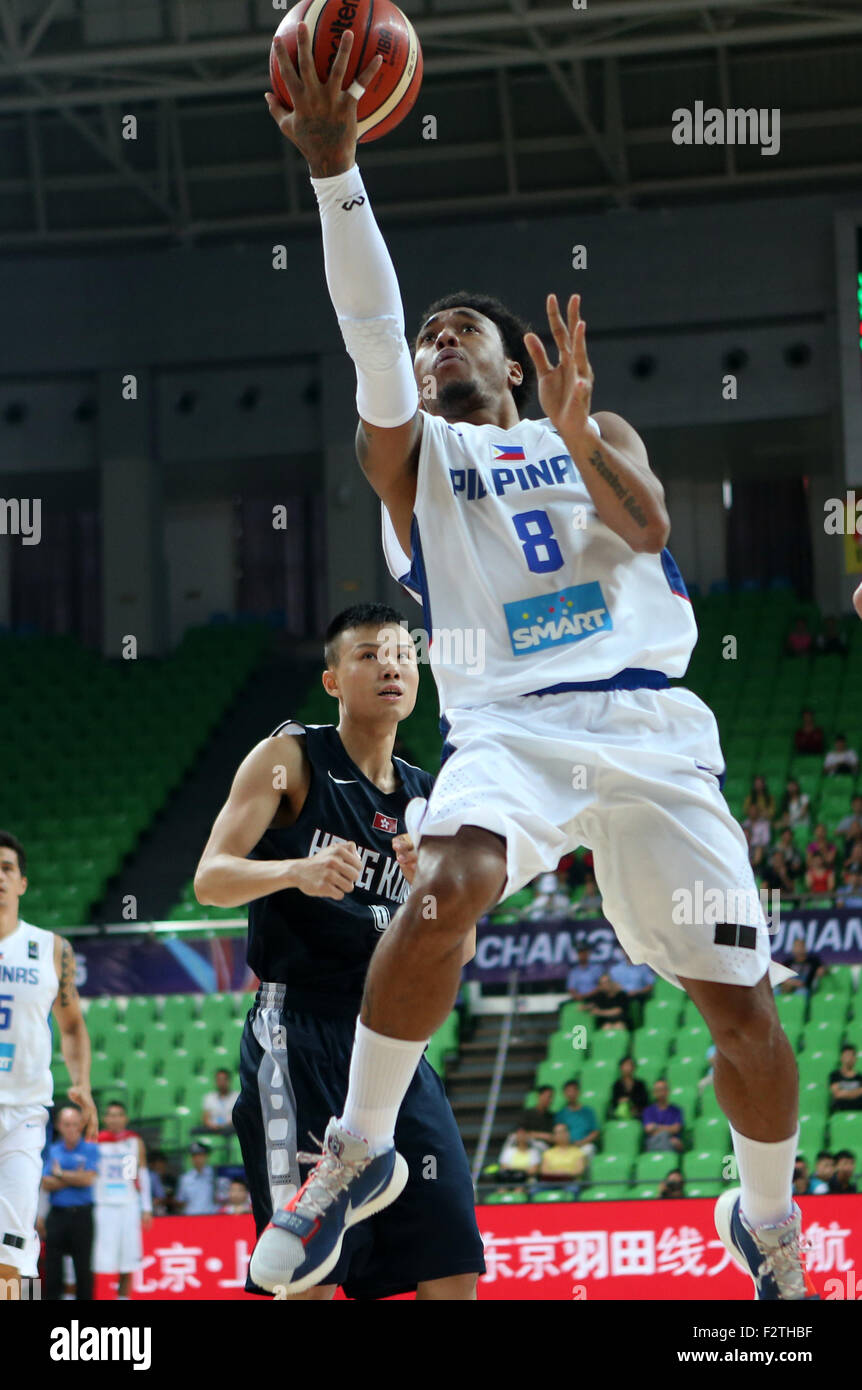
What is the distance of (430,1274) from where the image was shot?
412 cm

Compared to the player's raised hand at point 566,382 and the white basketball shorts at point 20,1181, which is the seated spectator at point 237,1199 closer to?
the white basketball shorts at point 20,1181

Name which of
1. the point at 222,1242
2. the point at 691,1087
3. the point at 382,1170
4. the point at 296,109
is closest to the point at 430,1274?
the point at 382,1170

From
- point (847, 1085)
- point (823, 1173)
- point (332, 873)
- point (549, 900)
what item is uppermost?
point (332, 873)

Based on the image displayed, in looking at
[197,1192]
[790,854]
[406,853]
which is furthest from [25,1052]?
[790,854]

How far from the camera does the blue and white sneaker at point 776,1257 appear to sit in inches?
136

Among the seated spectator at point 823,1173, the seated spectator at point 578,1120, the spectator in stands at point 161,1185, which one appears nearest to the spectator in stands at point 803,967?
the seated spectator at point 578,1120

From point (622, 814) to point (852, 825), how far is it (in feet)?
32.3

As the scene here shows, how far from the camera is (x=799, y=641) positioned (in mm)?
17156

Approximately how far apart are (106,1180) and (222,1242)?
0.70 m

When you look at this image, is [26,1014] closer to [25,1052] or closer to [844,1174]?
[25,1052]

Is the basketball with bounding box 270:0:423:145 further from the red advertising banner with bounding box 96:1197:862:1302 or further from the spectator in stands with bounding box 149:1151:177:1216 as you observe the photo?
the spectator in stands with bounding box 149:1151:177:1216

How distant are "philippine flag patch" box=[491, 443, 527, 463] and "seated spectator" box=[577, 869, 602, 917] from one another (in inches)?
304

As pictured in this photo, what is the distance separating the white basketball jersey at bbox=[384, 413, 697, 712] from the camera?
359 centimetres

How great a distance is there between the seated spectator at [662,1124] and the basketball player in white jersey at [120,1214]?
9.93ft
